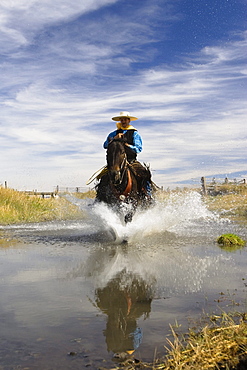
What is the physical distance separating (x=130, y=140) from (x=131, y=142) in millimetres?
63

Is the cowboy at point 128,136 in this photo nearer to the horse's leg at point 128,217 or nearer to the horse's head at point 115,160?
the horse's head at point 115,160

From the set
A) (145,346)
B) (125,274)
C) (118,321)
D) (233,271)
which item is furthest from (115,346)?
(233,271)

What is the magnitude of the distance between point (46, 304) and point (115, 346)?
51.0 inches

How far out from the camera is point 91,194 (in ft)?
83.7

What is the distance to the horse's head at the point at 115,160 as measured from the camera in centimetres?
859

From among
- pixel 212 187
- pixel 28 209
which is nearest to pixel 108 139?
pixel 28 209

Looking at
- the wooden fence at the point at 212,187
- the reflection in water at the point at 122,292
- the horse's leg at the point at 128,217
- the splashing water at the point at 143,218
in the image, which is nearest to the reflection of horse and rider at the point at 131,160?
the splashing water at the point at 143,218

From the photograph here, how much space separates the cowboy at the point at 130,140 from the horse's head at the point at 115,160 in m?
0.40

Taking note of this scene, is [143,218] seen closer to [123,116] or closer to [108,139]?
[108,139]

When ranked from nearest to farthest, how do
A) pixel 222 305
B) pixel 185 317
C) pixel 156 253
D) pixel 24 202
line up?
1. pixel 185 317
2. pixel 222 305
3. pixel 156 253
4. pixel 24 202

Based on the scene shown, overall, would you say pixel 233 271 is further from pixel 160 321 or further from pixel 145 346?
pixel 145 346

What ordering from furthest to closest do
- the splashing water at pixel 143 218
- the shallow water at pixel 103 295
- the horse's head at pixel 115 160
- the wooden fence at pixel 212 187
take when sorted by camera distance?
1. the wooden fence at pixel 212 187
2. the splashing water at pixel 143 218
3. the horse's head at pixel 115 160
4. the shallow water at pixel 103 295

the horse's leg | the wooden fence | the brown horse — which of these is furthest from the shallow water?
the wooden fence

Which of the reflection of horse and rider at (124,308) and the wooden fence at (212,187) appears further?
the wooden fence at (212,187)
